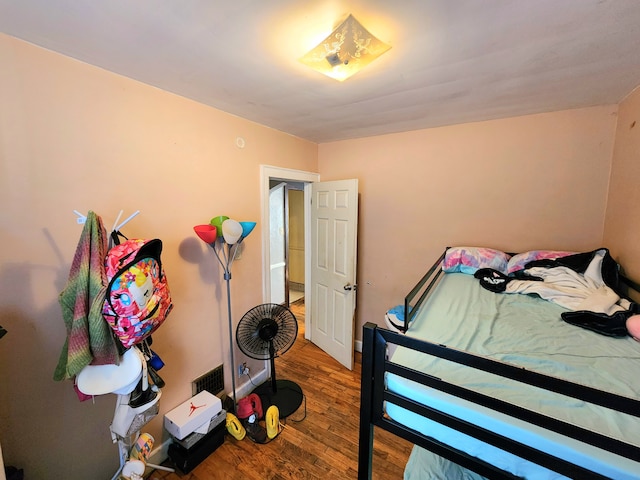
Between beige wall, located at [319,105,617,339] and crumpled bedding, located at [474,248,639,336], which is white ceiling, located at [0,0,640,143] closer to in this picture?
beige wall, located at [319,105,617,339]

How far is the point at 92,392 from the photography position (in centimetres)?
109

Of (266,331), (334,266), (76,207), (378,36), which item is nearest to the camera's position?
(378,36)

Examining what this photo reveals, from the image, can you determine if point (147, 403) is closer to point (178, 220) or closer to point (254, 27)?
point (178, 220)

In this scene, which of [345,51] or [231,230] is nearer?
[345,51]

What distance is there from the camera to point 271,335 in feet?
6.79

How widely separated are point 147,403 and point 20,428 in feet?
1.81

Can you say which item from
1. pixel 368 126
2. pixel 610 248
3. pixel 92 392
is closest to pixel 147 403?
Answer: pixel 92 392

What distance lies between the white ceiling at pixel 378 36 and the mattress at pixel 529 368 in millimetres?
1327

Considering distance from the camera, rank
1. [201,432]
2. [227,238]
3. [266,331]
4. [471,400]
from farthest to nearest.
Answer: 1. [266,331]
2. [227,238]
3. [201,432]
4. [471,400]

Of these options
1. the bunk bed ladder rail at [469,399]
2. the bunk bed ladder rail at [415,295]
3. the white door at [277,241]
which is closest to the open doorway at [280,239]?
the white door at [277,241]

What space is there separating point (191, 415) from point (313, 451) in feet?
2.91

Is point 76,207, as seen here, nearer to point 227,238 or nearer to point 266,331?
point 227,238

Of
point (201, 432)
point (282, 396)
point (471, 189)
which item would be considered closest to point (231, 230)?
point (201, 432)

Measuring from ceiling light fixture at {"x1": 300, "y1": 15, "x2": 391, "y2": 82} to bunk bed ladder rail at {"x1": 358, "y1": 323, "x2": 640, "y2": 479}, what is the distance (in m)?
1.16
